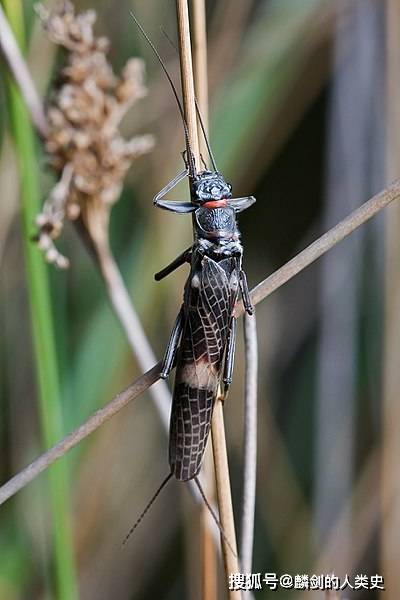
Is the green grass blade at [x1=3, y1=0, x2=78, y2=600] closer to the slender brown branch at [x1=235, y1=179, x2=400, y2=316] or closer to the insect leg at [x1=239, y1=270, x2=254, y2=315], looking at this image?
the insect leg at [x1=239, y1=270, x2=254, y2=315]

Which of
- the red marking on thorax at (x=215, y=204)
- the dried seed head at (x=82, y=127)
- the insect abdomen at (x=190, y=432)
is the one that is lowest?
the insect abdomen at (x=190, y=432)

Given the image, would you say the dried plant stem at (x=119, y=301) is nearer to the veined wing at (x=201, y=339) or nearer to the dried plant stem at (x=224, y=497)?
the veined wing at (x=201, y=339)

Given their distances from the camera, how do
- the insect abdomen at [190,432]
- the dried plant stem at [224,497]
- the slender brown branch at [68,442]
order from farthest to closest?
the insect abdomen at [190,432]
the dried plant stem at [224,497]
the slender brown branch at [68,442]

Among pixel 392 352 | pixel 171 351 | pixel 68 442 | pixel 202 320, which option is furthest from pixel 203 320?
pixel 392 352

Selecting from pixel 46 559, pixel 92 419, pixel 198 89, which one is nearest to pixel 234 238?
pixel 198 89

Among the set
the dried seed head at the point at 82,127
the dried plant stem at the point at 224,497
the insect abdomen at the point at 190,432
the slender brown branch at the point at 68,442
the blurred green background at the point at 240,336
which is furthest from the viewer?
the blurred green background at the point at 240,336

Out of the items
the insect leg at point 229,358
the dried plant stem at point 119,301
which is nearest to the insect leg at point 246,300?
the insect leg at point 229,358

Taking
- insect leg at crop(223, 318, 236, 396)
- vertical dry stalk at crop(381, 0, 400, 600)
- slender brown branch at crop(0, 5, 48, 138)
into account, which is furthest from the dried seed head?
vertical dry stalk at crop(381, 0, 400, 600)
